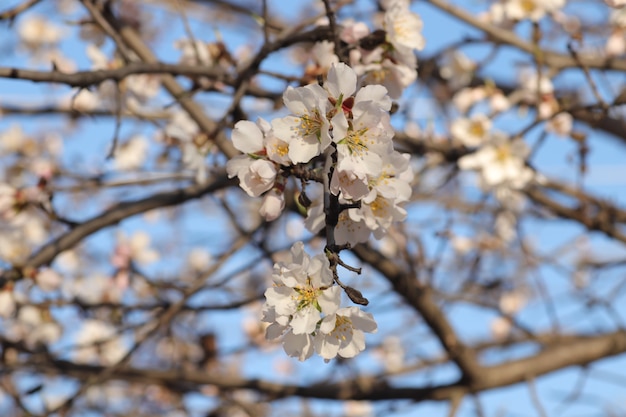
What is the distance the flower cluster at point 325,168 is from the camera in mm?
1081

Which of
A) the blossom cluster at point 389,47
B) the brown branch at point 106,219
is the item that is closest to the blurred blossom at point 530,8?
the blossom cluster at point 389,47

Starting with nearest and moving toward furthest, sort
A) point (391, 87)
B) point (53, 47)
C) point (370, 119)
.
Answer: point (370, 119), point (391, 87), point (53, 47)

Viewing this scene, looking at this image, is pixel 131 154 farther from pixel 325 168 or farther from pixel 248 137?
pixel 325 168

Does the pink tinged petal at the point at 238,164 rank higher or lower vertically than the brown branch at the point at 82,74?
lower

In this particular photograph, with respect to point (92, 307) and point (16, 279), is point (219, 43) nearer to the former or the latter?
point (16, 279)

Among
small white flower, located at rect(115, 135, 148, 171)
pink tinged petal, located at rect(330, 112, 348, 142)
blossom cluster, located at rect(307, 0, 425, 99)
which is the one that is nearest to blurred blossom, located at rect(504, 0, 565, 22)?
blossom cluster, located at rect(307, 0, 425, 99)

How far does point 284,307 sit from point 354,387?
150 centimetres

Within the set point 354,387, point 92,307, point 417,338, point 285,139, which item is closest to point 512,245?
point 417,338

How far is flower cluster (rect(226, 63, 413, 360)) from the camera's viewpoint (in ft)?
3.55

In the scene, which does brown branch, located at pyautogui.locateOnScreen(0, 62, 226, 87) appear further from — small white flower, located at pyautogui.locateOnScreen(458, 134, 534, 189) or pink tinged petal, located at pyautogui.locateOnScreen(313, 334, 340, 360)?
small white flower, located at pyautogui.locateOnScreen(458, 134, 534, 189)

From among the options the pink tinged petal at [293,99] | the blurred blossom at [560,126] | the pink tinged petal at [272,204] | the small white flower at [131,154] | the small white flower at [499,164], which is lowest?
the pink tinged petal at [272,204]

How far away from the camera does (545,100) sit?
2.85m

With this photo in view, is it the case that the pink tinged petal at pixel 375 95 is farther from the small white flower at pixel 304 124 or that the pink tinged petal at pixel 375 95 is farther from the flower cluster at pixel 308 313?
the flower cluster at pixel 308 313

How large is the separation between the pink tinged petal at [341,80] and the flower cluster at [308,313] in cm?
25
